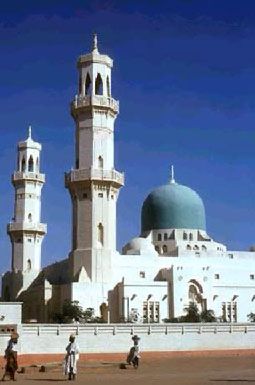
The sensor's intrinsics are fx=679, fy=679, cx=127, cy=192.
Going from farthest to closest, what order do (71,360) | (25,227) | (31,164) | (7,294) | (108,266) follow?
(7,294) < (31,164) < (25,227) < (108,266) < (71,360)

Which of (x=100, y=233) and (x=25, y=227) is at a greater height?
(x=25, y=227)

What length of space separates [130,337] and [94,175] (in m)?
17.3

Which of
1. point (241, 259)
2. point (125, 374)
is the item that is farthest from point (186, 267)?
point (125, 374)

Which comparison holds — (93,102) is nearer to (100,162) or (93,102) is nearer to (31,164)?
(100,162)

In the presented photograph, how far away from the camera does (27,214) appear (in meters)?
66.0

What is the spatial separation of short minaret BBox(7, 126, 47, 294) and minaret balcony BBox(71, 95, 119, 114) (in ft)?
43.4

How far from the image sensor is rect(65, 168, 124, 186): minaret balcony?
5238 centimetres

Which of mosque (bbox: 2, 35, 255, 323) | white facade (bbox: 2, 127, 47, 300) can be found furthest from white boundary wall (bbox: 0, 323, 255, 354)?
white facade (bbox: 2, 127, 47, 300)

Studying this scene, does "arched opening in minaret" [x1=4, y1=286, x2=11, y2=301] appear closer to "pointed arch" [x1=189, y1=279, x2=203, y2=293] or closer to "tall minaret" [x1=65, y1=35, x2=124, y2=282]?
"tall minaret" [x1=65, y1=35, x2=124, y2=282]

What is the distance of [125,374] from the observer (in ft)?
82.2

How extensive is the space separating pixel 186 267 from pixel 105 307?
7.96 meters

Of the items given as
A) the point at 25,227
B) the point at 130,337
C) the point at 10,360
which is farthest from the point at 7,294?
the point at 10,360

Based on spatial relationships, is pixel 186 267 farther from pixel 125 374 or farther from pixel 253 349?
pixel 125 374

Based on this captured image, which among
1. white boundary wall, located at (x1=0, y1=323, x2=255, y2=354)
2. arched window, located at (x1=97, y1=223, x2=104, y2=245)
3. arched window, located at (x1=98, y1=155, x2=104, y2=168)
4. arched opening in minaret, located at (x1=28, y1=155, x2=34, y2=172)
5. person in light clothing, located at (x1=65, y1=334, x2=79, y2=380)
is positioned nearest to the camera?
person in light clothing, located at (x1=65, y1=334, x2=79, y2=380)
